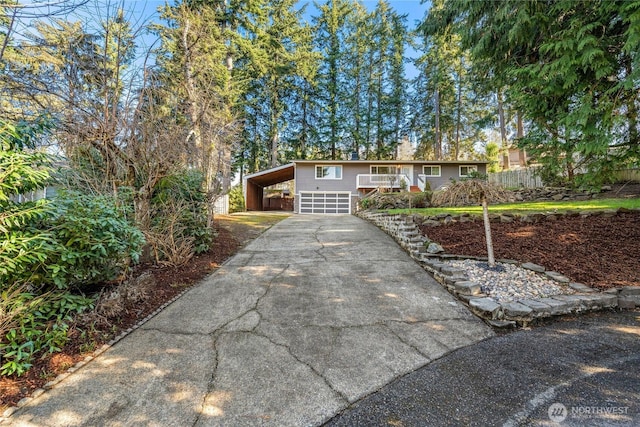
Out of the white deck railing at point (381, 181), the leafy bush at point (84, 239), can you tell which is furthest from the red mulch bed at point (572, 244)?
the white deck railing at point (381, 181)

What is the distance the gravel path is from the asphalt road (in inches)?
32.6

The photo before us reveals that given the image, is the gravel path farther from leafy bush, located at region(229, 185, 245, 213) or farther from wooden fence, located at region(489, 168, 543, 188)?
leafy bush, located at region(229, 185, 245, 213)

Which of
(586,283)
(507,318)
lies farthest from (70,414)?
(586,283)

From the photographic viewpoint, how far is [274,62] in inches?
851

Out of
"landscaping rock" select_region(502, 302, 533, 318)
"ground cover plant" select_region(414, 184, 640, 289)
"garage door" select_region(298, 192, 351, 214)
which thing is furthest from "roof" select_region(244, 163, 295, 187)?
"landscaping rock" select_region(502, 302, 533, 318)

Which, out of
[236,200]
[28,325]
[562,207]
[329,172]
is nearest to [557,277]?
[562,207]

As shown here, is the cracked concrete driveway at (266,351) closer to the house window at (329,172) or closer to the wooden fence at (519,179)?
the wooden fence at (519,179)

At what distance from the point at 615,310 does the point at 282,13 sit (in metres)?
26.6

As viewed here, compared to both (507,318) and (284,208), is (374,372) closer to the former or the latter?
(507,318)

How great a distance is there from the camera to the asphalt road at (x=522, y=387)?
185cm

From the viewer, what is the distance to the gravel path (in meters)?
3.71

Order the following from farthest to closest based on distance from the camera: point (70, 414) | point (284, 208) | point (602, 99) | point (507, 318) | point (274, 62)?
point (284, 208) < point (274, 62) < point (602, 99) < point (507, 318) < point (70, 414)

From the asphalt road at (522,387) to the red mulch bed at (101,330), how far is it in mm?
2469

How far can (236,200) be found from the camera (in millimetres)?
18500
